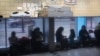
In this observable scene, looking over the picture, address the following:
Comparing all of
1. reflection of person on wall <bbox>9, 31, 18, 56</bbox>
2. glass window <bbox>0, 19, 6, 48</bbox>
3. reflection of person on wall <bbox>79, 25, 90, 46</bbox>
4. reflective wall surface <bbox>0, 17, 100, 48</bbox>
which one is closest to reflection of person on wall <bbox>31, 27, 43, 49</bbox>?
reflective wall surface <bbox>0, 17, 100, 48</bbox>

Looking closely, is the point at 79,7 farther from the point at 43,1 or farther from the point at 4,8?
the point at 4,8

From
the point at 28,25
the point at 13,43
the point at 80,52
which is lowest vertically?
the point at 80,52

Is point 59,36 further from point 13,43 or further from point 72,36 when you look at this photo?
point 13,43

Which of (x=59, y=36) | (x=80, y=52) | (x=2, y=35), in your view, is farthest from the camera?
(x=80, y=52)

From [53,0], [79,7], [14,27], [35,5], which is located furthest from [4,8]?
[79,7]

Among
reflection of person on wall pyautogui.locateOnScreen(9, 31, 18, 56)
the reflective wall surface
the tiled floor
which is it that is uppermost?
the reflective wall surface

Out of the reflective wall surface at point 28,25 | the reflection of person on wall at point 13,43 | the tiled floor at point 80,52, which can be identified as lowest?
the tiled floor at point 80,52

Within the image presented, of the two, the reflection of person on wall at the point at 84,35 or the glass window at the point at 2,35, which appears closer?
the glass window at the point at 2,35

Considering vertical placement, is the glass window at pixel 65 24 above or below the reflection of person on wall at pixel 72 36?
above

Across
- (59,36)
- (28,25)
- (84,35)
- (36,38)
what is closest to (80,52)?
(84,35)

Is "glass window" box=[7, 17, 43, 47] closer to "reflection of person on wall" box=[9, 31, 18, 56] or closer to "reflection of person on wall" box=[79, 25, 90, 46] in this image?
"reflection of person on wall" box=[9, 31, 18, 56]

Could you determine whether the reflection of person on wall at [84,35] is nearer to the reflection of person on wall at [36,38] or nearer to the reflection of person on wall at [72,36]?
the reflection of person on wall at [72,36]

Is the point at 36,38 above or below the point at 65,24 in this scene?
below

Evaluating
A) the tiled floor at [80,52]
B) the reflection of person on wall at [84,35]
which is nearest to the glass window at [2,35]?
the tiled floor at [80,52]
